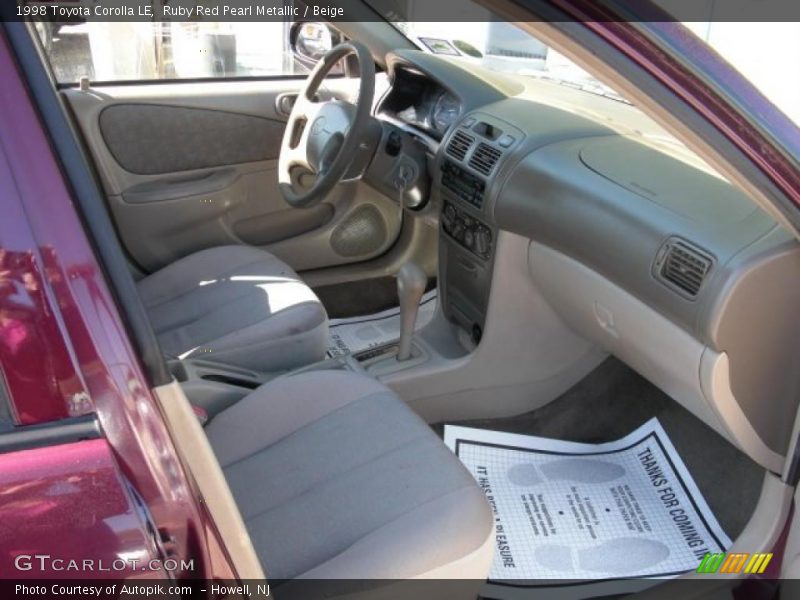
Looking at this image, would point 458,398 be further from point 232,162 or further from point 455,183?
point 232,162

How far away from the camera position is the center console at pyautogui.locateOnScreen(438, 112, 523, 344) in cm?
180

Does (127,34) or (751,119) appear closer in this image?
(751,119)

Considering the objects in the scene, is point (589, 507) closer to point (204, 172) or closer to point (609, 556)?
point (609, 556)

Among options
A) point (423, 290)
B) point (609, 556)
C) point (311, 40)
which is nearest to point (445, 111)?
point (423, 290)

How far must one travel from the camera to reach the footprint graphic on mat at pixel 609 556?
159cm

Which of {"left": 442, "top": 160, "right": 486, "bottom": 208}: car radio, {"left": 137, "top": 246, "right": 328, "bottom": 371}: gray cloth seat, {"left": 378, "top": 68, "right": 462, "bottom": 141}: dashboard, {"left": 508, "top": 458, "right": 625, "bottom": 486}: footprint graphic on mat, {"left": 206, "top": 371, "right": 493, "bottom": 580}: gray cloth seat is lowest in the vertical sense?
{"left": 508, "top": 458, "right": 625, "bottom": 486}: footprint graphic on mat

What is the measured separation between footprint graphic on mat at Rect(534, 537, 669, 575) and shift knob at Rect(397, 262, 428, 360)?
644 millimetres

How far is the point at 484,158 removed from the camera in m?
1.81

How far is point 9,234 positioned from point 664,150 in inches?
49.8

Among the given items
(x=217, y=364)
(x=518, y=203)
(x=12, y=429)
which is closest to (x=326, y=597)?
(x=12, y=429)

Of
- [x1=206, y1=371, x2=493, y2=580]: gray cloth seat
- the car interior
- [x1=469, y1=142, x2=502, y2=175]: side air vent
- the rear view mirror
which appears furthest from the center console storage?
the rear view mirror

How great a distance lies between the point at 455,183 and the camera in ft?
6.33

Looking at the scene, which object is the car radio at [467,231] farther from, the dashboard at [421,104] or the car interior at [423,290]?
the dashboard at [421,104]

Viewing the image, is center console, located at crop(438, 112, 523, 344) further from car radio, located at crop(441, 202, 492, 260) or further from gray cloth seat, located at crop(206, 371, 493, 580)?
gray cloth seat, located at crop(206, 371, 493, 580)
